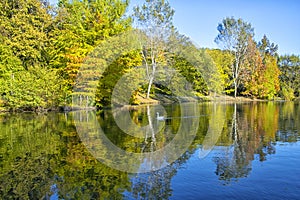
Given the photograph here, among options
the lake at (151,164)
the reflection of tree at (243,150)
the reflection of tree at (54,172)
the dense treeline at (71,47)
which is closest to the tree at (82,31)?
the dense treeline at (71,47)

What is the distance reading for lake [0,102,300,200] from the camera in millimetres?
8656

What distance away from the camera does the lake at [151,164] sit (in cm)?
866

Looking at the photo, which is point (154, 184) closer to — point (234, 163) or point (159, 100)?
point (234, 163)

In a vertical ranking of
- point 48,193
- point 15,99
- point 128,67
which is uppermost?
point 128,67

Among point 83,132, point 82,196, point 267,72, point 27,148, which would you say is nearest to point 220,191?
point 82,196

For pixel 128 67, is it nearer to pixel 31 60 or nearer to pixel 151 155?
pixel 31 60

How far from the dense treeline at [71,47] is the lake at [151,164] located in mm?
16438

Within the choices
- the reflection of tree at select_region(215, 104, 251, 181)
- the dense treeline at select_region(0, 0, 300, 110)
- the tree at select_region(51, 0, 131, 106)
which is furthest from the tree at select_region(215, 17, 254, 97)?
the reflection of tree at select_region(215, 104, 251, 181)

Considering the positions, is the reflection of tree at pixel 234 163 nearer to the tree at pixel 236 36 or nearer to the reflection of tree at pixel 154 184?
the reflection of tree at pixel 154 184

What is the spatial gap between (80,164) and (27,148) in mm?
4367

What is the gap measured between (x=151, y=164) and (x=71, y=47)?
27884 millimetres

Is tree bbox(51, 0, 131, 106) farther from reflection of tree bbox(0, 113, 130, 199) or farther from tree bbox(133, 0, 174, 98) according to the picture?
reflection of tree bbox(0, 113, 130, 199)

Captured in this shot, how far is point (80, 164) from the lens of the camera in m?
11.6

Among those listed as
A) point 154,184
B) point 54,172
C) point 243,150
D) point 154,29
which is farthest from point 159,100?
point 154,184
